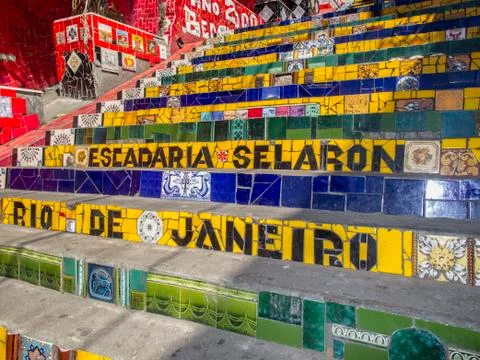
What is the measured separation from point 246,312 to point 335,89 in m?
2.03

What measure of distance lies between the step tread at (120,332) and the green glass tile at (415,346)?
229mm

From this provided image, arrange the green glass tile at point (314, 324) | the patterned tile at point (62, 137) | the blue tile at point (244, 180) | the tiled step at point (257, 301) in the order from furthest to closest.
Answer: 1. the patterned tile at point (62, 137)
2. the blue tile at point (244, 180)
3. the green glass tile at point (314, 324)
4. the tiled step at point (257, 301)

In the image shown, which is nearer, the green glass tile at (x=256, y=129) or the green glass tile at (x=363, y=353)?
the green glass tile at (x=363, y=353)

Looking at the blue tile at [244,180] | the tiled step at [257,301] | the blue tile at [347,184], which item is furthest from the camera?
the blue tile at [244,180]

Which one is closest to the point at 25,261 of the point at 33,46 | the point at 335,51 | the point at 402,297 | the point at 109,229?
the point at 109,229

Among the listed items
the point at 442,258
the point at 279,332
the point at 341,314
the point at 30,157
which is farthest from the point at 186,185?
the point at 30,157

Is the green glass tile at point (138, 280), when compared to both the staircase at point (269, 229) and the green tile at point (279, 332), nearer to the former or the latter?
the staircase at point (269, 229)

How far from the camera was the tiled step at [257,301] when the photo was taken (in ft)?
3.37

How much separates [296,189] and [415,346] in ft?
3.07

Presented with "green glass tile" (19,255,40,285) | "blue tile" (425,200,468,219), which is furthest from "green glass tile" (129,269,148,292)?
"blue tile" (425,200,468,219)

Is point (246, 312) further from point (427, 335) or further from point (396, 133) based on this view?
point (396, 133)

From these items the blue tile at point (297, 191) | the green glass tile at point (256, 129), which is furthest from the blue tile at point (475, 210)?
the green glass tile at point (256, 129)

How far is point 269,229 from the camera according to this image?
1.52 metres

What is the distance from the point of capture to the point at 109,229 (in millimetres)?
1915
